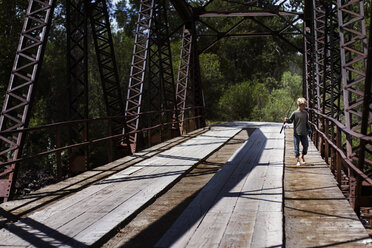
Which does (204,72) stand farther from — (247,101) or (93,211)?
(93,211)

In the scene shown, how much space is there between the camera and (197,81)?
2230 cm

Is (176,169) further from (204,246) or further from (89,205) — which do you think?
(204,246)

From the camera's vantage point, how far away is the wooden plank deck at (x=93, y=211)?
14.8 feet

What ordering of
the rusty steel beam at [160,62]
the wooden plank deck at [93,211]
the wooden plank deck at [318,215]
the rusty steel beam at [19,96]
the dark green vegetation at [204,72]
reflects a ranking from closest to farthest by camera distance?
the wooden plank deck at [318,215] → the wooden plank deck at [93,211] → the rusty steel beam at [19,96] → the rusty steel beam at [160,62] → the dark green vegetation at [204,72]

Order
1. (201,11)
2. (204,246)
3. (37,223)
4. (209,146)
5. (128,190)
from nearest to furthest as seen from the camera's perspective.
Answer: (204,246), (37,223), (128,190), (209,146), (201,11)

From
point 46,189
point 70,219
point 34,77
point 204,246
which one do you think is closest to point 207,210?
point 204,246

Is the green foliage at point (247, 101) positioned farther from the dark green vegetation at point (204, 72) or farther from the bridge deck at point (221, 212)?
the bridge deck at point (221, 212)

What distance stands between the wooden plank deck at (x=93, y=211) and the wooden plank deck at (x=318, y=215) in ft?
6.84

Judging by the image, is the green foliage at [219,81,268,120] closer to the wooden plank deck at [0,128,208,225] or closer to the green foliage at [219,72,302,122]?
the green foliage at [219,72,302,122]

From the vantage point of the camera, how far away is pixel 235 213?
541 centimetres

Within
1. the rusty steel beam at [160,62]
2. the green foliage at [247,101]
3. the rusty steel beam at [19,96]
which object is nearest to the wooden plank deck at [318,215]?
the rusty steel beam at [19,96]

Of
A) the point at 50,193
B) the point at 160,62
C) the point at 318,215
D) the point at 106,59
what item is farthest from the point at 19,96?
the point at 160,62

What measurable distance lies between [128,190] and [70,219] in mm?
1841

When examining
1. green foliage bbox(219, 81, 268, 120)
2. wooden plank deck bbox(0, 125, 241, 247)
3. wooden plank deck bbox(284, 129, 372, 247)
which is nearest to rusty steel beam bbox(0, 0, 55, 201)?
wooden plank deck bbox(0, 125, 241, 247)
